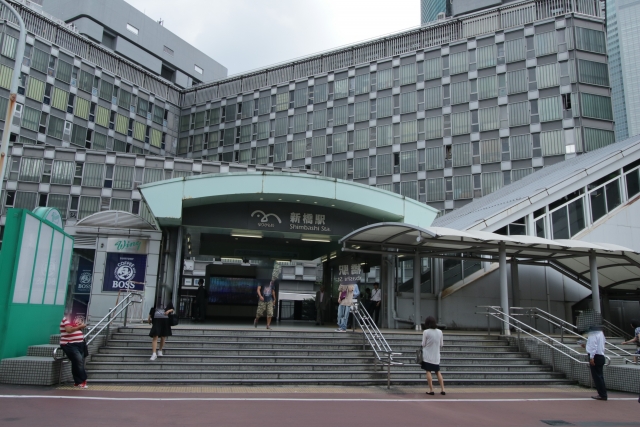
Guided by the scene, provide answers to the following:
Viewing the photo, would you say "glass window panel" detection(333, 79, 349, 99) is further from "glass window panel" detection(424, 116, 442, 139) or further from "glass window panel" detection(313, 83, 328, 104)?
"glass window panel" detection(424, 116, 442, 139)

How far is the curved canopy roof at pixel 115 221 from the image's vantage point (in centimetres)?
1748

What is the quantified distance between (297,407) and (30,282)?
20.0 feet

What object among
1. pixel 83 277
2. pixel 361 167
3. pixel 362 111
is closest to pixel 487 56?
pixel 362 111

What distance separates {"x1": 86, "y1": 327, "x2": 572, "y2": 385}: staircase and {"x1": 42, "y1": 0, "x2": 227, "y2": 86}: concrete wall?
5991 centimetres

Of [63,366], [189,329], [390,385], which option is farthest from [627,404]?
[63,366]

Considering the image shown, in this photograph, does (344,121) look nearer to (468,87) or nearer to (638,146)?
(468,87)

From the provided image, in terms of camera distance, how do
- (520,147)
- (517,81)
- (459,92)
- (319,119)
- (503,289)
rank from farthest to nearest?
(319,119) < (459,92) < (517,81) < (520,147) < (503,289)

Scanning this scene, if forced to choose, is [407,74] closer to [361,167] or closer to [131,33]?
[361,167]

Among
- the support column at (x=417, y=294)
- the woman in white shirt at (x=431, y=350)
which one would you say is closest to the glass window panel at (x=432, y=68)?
the support column at (x=417, y=294)

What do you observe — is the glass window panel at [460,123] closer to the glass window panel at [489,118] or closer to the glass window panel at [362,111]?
the glass window panel at [489,118]

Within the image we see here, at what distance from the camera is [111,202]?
148 feet

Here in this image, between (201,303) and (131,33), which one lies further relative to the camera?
(131,33)

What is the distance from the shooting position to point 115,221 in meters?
17.9

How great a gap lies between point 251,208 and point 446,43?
131ft
